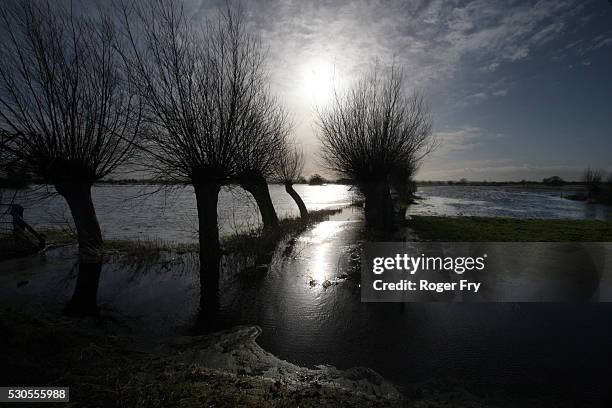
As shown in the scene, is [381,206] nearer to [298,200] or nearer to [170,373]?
[298,200]

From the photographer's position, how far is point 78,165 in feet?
29.2

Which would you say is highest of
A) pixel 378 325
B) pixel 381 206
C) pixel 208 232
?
pixel 381 206

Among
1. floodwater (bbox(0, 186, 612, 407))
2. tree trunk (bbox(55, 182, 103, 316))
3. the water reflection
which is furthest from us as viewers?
tree trunk (bbox(55, 182, 103, 316))

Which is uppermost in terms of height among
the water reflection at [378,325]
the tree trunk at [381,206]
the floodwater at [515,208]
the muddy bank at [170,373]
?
the tree trunk at [381,206]

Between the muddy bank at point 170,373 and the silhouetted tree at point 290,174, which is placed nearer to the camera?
the muddy bank at point 170,373

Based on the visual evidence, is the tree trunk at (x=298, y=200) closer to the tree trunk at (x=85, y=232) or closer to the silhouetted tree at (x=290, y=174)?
the silhouetted tree at (x=290, y=174)

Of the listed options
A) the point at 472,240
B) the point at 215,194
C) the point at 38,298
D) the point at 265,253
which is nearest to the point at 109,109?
the point at 215,194

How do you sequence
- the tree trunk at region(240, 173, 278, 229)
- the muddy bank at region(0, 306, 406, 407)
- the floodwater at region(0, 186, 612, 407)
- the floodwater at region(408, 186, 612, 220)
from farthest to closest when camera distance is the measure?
the floodwater at region(408, 186, 612, 220) < the tree trunk at region(240, 173, 278, 229) < the floodwater at region(0, 186, 612, 407) < the muddy bank at region(0, 306, 406, 407)

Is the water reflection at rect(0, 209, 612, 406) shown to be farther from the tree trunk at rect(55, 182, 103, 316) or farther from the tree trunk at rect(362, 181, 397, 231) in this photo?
the tree trunk at rect(362, 181, 397, 231)

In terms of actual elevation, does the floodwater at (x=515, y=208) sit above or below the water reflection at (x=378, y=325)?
below

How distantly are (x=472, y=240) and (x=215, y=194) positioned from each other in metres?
11.2

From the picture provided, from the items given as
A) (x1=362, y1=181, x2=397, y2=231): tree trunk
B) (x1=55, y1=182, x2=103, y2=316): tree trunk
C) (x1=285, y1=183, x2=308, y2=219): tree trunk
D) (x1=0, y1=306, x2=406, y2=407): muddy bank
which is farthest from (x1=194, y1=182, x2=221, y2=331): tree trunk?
(x1=285, y1=183, x2=308, y2=219): tree trunk

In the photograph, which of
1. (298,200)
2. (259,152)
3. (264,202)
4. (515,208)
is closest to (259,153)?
(259,152)

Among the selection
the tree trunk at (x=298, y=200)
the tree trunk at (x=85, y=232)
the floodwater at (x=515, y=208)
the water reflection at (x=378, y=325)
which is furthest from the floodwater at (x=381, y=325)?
the floodwater at (x=515, y=208)
